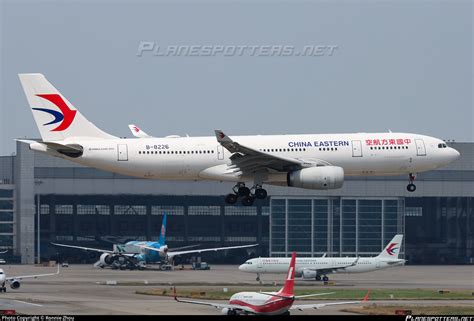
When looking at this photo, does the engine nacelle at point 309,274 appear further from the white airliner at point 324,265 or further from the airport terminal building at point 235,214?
the airport terminal building at point 235,214

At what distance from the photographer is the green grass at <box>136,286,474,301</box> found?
113600mm

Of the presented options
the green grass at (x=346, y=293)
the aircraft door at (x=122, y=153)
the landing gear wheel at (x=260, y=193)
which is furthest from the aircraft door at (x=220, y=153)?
the green grass at (x=346, y=293)

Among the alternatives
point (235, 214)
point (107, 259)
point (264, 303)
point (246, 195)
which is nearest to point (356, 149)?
point (246, 195)

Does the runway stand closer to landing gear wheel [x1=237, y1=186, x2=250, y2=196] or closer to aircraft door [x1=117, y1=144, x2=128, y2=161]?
landing gear wheel [x1=237, y1=186, x2=250, y2=196]

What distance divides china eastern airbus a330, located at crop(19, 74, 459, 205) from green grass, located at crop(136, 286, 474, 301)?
2364 cm

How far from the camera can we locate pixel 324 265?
5527 inches

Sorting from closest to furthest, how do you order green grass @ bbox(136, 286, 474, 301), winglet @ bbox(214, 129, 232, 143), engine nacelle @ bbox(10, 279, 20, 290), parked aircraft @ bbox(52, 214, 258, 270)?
winglet @ bbox(214, 129, 232, 143)
green grass @ bbox(136, 286, 474, 301)
engine nacelle @ bbox(10, 279, 20, 290)
parked aircraft @ bbox(52, 214, 258, 270)

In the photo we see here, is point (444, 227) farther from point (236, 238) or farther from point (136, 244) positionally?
point (136, 244)

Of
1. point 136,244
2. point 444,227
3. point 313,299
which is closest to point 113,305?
point 313,299

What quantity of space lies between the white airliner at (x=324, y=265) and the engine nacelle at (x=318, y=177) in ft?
158

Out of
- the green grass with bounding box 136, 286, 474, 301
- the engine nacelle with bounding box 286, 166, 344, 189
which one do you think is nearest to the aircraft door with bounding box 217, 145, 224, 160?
the engine nacelle with bounding box 286, 166, 344, 189

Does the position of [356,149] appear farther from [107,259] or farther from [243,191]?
[107,259]

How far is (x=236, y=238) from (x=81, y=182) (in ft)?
76.9

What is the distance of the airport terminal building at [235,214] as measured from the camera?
162 m
